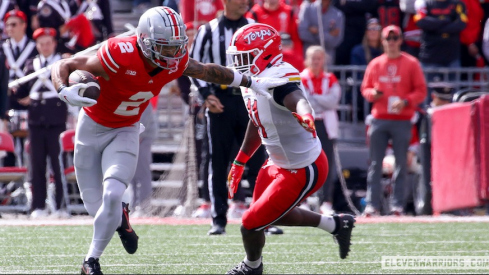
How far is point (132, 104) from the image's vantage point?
585cm

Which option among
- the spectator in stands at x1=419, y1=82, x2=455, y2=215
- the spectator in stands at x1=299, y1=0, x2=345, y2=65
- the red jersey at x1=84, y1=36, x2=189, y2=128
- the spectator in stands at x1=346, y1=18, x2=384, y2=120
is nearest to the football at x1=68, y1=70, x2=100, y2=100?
the red jersey at x1=84, y1=36, x2=189, y2=128

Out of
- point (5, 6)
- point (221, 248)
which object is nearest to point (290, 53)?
point (5, 6)

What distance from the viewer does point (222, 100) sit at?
8.02m

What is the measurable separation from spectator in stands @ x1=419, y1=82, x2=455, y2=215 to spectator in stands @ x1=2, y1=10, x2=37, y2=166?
4.58 m

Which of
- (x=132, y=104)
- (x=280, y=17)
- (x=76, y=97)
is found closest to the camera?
(x=76, y=97)

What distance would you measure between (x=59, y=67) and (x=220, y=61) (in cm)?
278

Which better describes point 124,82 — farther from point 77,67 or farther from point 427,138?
point 427,138

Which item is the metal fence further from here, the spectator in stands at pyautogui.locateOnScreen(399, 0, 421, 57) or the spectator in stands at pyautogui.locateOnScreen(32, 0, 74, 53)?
the spectator in stands at pyautogui.locateOnScreen(32, 0, 74, 53)

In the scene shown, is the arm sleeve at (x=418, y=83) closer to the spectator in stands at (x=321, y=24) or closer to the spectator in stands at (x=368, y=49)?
the spectator in stands at (x=321, y=24)

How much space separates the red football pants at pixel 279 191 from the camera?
5.68 m

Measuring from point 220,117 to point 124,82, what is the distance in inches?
94.5

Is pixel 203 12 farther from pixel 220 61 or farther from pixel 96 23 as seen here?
pixel 220 61

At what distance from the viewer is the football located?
5.22 m

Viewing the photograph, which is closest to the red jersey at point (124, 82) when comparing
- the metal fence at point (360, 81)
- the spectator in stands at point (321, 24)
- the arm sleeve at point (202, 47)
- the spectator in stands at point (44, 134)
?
the arm sleeve at point (202, 47)
